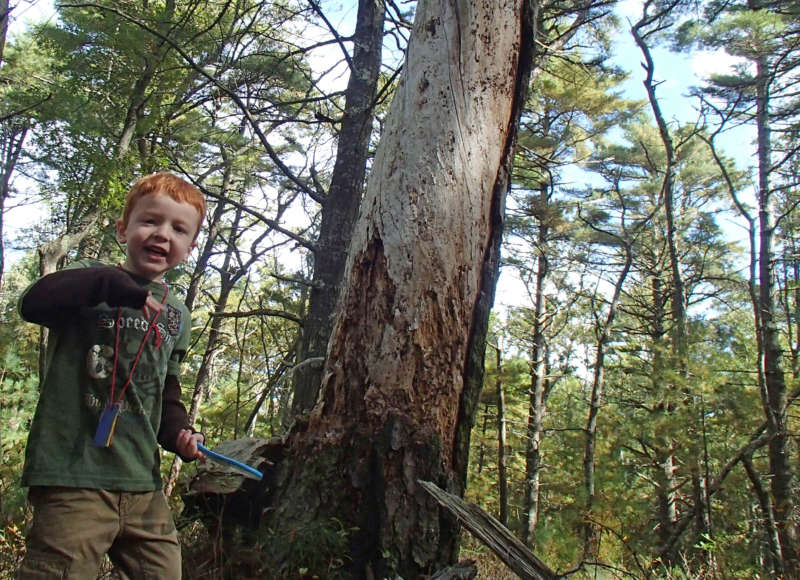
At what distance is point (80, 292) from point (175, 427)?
2.01 ft

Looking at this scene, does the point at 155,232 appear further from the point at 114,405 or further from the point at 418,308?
the point at 418,308

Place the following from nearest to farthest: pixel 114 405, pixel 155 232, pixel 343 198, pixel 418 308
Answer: pixel 114 405, pixel 155 232, pixel 418 308, pixel 343 198

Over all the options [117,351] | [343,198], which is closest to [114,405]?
[117,351]

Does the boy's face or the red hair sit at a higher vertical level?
the red hair

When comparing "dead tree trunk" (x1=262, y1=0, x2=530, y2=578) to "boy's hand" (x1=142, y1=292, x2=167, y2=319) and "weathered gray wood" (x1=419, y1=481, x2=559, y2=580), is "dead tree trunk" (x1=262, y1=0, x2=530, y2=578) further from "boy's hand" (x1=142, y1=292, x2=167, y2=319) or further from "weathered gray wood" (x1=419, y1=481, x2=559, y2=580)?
"boy's hand" (x1=142, y1=292, x2=167, y2=319)

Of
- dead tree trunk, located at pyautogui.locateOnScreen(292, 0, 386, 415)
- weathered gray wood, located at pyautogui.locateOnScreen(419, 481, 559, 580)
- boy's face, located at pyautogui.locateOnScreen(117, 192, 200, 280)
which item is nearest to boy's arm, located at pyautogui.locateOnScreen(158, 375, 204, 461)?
boy's face, located at pyautogui.locateOnScreen(117, 192, 200, 280)

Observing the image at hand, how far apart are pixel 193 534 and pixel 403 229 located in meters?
1.60

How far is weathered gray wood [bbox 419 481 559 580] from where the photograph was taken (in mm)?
1625

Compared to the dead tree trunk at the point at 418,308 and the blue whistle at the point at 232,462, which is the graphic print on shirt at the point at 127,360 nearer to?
the blue whistle at the point at 232,462

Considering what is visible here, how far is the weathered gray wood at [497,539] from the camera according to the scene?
1.62 metres

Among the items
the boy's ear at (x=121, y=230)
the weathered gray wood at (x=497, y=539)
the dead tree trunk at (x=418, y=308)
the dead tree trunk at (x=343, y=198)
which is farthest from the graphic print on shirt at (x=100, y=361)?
the dead tree trunk at (x=343, y=198)

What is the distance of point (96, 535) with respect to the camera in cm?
148

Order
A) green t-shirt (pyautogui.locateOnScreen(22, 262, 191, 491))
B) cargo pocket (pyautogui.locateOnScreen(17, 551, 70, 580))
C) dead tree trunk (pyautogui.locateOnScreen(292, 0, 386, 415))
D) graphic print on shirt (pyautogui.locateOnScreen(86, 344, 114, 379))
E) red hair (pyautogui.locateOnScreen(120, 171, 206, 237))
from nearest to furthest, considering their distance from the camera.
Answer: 1. cargo pocket (pyautogui.locateOnScreen(17, 551, 70, 580))
2. green t-shirt (pyautogui.locateOnScreen(22, 262, 191, 491))
3. graphic print on shirt (pyautogui.locateOnScreen(86, 344, 114, 379))
4. red hair (pyautogui.locateOnScreen(120, 171, 206, 237))
5. dead tree trunk (pyautogui.locateOnScreen(292, 0, 386, 415))

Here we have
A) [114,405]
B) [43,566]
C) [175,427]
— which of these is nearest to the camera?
[43,566]
